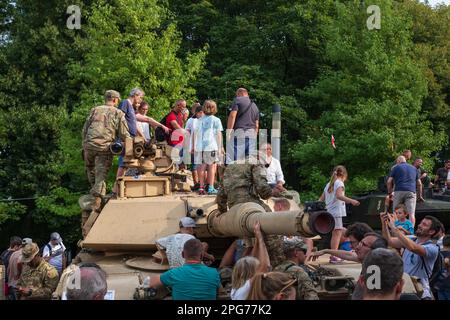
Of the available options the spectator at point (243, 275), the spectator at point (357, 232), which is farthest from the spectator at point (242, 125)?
the spectator at point (243, 275)

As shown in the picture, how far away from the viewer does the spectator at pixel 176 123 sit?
12586mm

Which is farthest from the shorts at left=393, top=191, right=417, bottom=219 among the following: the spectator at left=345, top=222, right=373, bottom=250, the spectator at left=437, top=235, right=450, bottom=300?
the spectator at left=345, top=222, right=373, bottom=250

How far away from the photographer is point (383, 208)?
17.8 meters

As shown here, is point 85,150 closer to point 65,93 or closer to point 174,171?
point 174,171

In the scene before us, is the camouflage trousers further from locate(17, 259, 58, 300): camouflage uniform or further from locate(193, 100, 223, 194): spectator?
locate(193, 100, 223, 194): spectator

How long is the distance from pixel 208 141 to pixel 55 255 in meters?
4.58

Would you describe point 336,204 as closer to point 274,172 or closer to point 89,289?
point 274,172

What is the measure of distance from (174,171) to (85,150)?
1.34 metres

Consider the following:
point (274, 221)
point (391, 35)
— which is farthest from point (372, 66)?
point (274, 221)

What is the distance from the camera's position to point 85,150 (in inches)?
456

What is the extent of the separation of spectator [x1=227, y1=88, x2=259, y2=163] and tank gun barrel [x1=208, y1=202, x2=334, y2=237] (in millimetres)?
2510

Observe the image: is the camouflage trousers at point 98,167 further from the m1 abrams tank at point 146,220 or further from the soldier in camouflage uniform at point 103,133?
the m1 abrams tank at point 146,220

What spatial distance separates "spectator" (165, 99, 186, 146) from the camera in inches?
496

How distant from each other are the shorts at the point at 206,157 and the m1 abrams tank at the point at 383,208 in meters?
6.46
